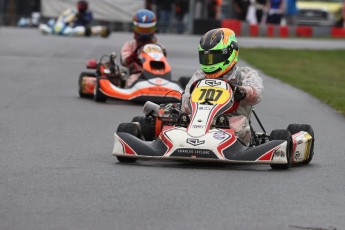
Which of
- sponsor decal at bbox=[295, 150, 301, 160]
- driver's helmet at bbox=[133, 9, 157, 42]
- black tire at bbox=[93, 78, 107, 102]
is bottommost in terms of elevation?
black tire at bbox=[93, 78, 107, 102]

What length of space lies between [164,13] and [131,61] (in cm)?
2172

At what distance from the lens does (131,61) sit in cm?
1606

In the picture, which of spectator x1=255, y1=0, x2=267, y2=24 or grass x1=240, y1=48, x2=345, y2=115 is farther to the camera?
spectator x1=255, y1=0, x2=267, y2=24

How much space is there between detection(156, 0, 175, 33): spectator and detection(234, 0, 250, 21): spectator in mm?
3128

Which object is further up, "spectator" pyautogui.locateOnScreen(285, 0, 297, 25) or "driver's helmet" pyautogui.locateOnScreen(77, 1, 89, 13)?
"driver's helmet" pyautogui.locateOnScreen(77, 1, 89, 13)

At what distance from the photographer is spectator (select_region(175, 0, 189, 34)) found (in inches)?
1459

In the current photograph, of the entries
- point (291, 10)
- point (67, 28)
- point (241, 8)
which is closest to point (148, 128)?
point (67, 28)

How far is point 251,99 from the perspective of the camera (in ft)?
31.2

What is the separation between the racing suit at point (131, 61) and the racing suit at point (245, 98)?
5957 millimetres

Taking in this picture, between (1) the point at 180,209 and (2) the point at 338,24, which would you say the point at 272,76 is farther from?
(2) the point at 338,24

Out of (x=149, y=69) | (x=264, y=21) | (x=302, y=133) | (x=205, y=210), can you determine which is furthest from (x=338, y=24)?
(x=205, y=210)

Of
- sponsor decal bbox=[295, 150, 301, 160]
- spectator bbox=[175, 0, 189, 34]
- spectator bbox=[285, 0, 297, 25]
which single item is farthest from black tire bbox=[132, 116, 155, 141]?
spectator bbox=[285, 0, 297, 25]

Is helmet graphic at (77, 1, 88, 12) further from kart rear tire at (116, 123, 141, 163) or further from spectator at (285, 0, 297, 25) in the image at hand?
kart rear tire at (116, 123, 141, 163)

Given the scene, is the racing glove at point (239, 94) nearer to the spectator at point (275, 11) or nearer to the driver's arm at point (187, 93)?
the driver's arm at point (187, 93)
